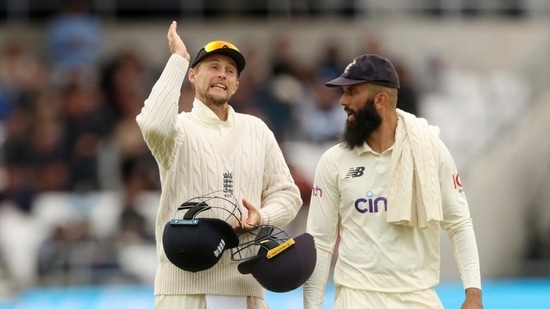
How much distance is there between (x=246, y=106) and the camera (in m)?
18.5

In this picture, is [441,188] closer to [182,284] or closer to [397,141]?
[397,141]

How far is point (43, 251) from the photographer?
17172 mm

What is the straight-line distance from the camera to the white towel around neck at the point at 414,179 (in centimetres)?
791

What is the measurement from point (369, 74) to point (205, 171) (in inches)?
41.6

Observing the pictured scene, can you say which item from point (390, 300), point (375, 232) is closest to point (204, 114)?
point (375, 232)

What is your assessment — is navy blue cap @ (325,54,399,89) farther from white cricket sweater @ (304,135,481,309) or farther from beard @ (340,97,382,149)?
white cricket sweater @ (304,135,481,309)

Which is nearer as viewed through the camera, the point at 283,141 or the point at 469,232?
the point at 469,232

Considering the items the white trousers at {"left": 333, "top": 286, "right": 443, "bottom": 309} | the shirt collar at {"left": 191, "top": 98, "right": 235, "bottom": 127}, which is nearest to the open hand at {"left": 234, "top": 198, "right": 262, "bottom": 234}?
the shirt collar at {"left": 191, "top": 98, "right": 235, "bottom": 127}

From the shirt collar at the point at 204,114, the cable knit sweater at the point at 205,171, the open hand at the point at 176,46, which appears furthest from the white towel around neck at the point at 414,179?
the open hand at the point at 176,46

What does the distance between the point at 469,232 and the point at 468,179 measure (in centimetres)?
1198

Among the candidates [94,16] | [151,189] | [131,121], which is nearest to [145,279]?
[151,189]

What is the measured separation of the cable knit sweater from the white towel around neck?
0.63 metres

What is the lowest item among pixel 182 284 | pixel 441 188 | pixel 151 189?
pixel 182 284

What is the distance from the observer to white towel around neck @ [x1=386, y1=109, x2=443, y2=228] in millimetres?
7910
